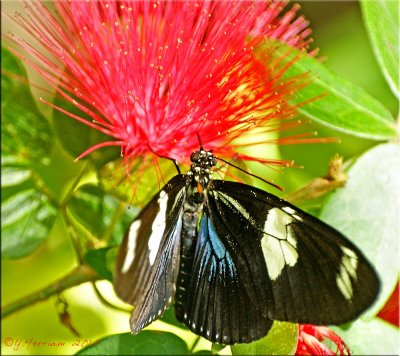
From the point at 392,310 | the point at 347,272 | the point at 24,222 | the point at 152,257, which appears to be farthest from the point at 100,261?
the point at 392,310

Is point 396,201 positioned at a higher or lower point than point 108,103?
higher

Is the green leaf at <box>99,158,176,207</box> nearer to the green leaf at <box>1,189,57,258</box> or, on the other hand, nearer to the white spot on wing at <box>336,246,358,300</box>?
the green leaf at <box>1,189,57,258</box>

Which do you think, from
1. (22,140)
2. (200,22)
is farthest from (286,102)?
(22,140)

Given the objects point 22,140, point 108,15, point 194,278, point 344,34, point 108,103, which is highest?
point 344,34

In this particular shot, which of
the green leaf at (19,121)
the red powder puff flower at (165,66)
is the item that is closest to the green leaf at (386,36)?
the red powder puff flower at (165,66)

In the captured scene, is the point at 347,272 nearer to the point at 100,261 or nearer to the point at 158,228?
the point at 158,228

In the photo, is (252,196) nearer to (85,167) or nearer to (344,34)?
(85,167)
